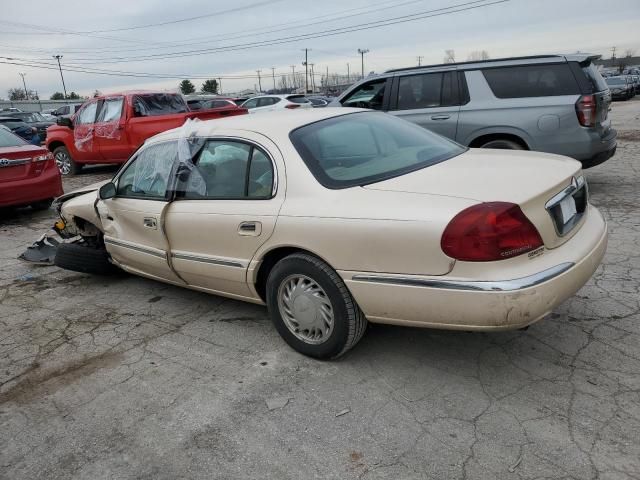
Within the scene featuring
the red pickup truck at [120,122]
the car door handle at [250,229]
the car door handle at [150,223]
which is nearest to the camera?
the car door handle at [250,229]

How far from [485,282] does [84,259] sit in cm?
379

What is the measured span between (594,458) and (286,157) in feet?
7.32

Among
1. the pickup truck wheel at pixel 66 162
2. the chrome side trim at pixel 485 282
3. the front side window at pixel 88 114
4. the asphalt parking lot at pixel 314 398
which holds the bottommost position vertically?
the asphalt parking lot at pixel 314 398

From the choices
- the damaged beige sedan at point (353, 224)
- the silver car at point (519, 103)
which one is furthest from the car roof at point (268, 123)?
the silver car at point (519, 103)

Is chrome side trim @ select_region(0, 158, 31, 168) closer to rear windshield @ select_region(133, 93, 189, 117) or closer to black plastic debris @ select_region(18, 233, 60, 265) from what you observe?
black plastic debris @ select_region(18, 233, 60, 265)

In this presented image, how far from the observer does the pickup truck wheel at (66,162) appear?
12.3 m

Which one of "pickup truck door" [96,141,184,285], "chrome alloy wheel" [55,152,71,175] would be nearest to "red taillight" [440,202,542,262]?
"pickup truck door" [96,141,184,285]

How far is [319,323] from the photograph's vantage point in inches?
125

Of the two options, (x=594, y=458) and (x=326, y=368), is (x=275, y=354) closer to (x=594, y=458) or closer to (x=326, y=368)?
(x=326, y=368)

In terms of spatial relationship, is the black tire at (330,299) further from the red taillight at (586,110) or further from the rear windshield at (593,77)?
the rear windshield at (593,77)

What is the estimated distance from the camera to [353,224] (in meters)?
2.80

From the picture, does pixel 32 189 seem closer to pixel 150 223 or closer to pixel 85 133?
pixel 85 133

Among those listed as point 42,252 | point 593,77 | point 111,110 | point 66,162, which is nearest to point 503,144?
point 593,77

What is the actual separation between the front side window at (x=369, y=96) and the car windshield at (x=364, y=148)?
4007 millimetres
